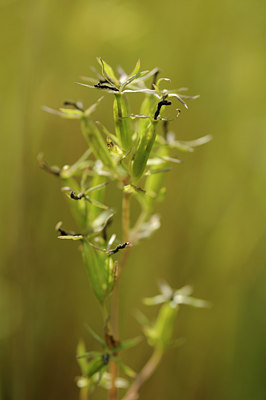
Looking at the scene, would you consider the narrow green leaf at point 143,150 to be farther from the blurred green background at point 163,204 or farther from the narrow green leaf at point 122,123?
the blurred green background at point 163,204

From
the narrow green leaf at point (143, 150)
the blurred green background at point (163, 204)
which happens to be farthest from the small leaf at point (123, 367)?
the blurred green background at point (163, 204)

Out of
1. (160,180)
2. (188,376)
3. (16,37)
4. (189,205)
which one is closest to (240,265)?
(189,205)

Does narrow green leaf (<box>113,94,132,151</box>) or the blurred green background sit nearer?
narrow green leaf (<box>113,94,132,151</box>)

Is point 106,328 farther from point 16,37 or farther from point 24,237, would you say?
Answer: point 16,37

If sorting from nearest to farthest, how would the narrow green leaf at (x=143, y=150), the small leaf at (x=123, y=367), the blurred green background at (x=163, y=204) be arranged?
the narrow green leaf at (x=143, y=150), the small leaf at (x=123, y=367), the blurred green background at (x=163, y=204)

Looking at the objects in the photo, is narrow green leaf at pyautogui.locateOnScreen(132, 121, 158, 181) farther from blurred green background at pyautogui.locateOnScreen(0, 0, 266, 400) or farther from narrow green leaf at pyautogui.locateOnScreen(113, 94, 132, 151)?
blurred green background at pyautogui.locateOnScreen(0, 0, 266, 400)

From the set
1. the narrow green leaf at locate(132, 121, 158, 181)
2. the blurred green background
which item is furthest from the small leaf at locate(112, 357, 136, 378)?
the blurred green background

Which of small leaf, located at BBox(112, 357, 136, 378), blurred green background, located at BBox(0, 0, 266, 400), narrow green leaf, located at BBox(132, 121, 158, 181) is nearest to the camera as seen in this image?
narrow green leaf, located at BBox(132, 121, 158, 181)

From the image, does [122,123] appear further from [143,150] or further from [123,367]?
[123,367]

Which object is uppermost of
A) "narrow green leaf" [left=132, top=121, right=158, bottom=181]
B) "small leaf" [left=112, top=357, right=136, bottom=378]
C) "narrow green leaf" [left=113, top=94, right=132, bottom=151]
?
"narrow green leaf" [left=113, top=94, right=132, bottom=151]
